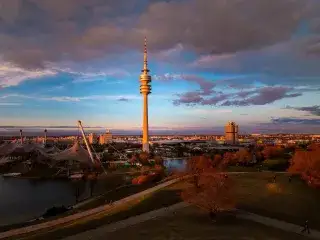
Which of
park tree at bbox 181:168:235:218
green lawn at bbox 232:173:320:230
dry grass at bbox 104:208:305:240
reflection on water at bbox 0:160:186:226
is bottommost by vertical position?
reflection on water at bbox 0:160:186:226

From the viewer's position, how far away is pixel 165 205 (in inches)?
1237

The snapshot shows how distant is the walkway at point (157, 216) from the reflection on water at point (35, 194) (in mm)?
13128

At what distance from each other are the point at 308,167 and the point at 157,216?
902 inches

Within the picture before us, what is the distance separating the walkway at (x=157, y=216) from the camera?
76.1ft

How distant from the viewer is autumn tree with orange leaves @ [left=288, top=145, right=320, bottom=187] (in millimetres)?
38156

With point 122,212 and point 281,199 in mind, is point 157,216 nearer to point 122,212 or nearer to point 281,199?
point 122,212

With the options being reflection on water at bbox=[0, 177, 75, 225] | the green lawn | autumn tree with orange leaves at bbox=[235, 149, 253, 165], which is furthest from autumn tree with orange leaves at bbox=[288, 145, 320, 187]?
reflection on water at bbox=[0, 177, 75, 225]

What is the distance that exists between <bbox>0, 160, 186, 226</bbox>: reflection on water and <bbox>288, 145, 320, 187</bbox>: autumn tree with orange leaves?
27.6m

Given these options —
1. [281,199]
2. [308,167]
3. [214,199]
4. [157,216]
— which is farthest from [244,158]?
[157,216]

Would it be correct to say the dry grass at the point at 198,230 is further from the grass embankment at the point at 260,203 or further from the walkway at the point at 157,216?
the grass embankment at the point at 260,203

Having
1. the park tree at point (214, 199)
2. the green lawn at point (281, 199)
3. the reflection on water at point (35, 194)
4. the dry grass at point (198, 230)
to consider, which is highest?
the park tree at point (214, 199)

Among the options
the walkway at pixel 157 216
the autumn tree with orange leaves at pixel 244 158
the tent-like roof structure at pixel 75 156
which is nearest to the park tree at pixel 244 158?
the autumn tree with orange leaves at pixel 244 158

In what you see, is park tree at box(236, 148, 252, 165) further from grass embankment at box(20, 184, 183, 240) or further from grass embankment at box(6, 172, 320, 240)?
grass embankment at box(20, 184, 183, 240)

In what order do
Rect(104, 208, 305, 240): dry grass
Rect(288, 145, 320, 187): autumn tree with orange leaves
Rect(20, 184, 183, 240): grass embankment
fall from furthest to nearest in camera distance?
Rect(288, 145, 320, 187): autumn tree with orange leaves → Rect(20, 184, 183, 240): grass embankment → Rect(104, 208, 305, 240): dry grass
